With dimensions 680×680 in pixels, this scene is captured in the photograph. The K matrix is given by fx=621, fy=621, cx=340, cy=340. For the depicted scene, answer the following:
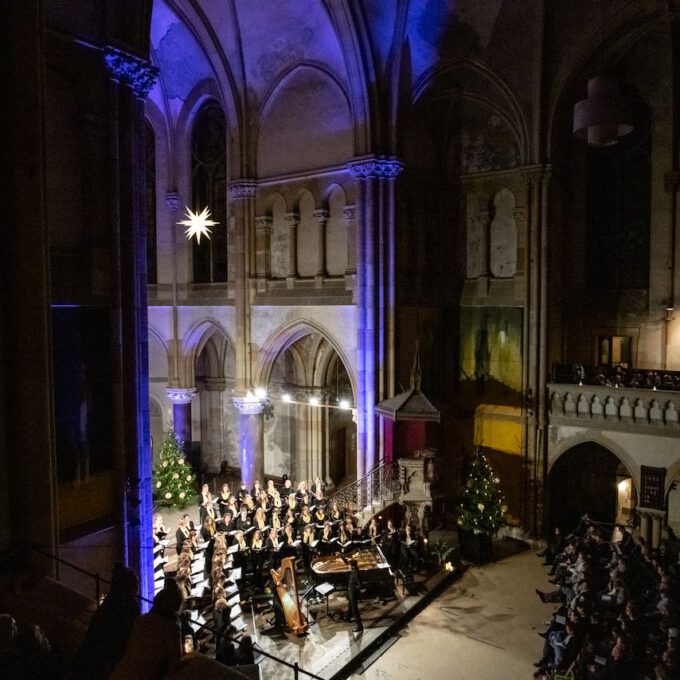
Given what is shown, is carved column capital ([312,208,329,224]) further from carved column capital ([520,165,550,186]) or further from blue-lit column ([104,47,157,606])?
blue-lit column ([104,47,157,606])

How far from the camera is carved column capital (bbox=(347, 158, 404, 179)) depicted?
671 inches

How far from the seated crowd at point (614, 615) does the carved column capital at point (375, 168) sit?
10522 millimetres

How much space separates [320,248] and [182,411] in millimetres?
8127

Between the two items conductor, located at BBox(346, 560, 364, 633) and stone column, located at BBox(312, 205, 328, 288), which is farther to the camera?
stone column, located at BBox(312, 205, 328, 288)

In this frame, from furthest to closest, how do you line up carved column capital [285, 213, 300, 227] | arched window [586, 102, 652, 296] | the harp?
carved column capital [285, 213, 300, 227] < arched window [586, 102, 652, 296] < the harp

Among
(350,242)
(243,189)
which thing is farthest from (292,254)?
(243,189)

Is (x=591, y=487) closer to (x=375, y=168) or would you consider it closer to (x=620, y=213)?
(x=620, y=213)

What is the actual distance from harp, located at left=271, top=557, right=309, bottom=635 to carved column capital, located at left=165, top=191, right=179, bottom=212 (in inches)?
547

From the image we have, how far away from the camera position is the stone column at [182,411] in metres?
21.9

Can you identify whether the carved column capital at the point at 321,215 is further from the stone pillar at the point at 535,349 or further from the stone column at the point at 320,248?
the stone pillar at the point at 535,349

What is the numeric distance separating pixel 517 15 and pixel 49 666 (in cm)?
1827

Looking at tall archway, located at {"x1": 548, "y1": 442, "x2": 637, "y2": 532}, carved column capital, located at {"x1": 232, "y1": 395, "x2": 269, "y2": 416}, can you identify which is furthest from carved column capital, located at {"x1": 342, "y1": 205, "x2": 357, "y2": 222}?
tall archway, located at {"x1": 548, "y1": 442, "x2": 637, "y2": 532}

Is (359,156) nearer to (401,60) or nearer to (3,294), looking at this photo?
(401,60)

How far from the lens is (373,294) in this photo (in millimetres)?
17250
